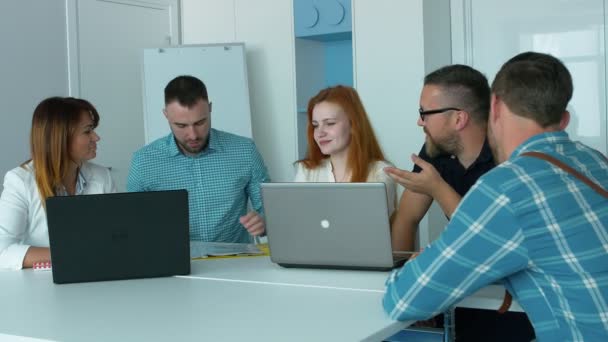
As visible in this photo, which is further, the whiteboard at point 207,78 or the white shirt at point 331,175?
the whiteboard at point 207,78

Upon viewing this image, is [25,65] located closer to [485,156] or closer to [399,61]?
[399,61]

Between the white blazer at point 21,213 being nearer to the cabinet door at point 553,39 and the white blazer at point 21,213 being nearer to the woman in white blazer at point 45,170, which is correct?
the woman in white blazer at point 45,170

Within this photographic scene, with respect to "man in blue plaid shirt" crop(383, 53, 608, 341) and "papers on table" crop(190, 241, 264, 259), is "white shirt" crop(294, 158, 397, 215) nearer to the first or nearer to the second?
"papers on table" crop(190, 241, 264, 259)

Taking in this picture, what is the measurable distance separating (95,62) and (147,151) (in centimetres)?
175

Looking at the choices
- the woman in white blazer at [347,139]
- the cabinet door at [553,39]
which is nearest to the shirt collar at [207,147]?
the woman in white blazer at [347,139]

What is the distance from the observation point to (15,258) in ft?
9.06

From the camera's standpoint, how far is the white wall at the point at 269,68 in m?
5.21

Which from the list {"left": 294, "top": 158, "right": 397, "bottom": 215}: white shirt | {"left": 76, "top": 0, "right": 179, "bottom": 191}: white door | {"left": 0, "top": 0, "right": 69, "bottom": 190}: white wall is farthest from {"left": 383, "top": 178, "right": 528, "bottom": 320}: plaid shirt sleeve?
{"left": 76, "top": 0, "right": 179, "bottom": 191}: white door

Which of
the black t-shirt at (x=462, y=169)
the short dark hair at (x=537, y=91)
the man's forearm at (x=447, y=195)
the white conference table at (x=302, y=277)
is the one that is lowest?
the white conference table at (x=302, y=277)

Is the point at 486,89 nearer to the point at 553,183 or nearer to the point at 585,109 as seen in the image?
the point at 553,183

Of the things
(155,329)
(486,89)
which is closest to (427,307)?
(155,329)

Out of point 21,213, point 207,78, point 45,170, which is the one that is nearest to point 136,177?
point 45,170

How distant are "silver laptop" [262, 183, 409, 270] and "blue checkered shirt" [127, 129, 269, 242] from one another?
1120 millimetres

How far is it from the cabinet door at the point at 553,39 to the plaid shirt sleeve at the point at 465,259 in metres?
2.88
